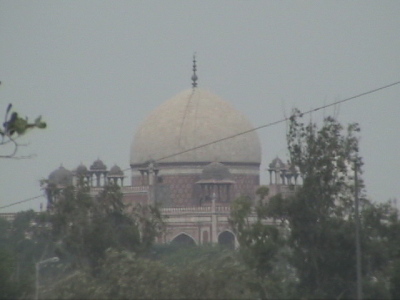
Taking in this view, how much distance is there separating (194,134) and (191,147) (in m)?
0.76

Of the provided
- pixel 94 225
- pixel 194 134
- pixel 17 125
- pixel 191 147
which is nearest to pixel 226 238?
pixel 191 147

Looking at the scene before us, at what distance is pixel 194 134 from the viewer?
73.1 metres

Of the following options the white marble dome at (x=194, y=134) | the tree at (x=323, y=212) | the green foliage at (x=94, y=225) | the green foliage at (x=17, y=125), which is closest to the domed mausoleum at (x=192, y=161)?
the white marble dome at (x=194, y=134)

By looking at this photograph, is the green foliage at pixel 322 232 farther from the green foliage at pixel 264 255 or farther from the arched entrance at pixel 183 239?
the arched entrance at pixel 183 239

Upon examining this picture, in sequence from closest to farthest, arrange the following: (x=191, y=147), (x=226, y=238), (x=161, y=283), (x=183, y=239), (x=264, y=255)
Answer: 1. (x=161, y=283)
2. (x=264, y=255)
3. (x=226, y=238)
4. (x=183, y=239)
5. (x=191, y=147)

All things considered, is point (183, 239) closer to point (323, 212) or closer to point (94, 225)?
point (94, 225)

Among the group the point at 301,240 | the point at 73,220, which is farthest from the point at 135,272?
the point at 73,220

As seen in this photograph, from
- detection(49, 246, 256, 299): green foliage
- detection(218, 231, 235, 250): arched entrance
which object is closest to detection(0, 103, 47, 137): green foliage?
detection(49, 246, 256, 299): green foliage

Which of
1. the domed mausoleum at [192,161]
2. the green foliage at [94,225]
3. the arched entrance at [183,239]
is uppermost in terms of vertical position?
the domed mausoleum at [192,161]

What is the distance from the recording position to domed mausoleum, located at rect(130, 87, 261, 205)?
72562 millimetres

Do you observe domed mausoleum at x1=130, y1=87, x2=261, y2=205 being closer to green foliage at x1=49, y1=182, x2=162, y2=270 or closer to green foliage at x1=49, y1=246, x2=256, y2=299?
green foliage at x1=49, y1=182, x2=162, y2=270

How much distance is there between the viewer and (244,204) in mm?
32219

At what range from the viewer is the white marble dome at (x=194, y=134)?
73000mm

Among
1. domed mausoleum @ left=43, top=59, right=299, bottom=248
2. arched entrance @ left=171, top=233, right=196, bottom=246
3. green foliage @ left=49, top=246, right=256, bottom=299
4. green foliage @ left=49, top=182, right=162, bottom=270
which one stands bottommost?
green foliage @ left=49, top=246, right=256, bottom=299
